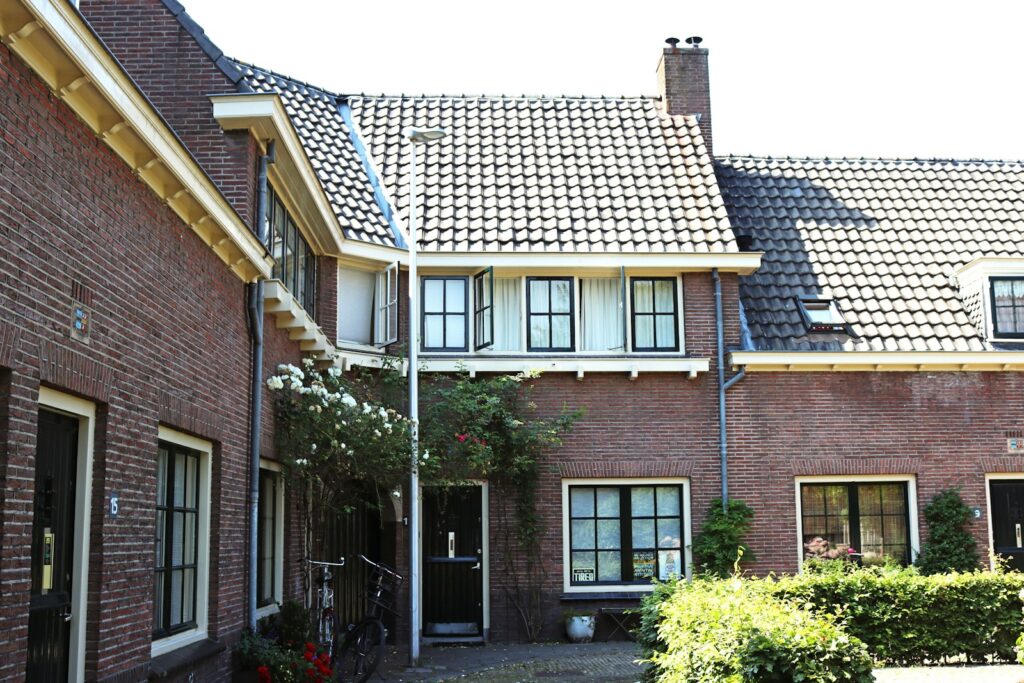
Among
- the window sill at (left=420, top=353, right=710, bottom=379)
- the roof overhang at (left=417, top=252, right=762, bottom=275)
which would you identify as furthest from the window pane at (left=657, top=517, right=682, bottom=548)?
the roof overhang at (left=417, top=252, right=762, bottom=275)

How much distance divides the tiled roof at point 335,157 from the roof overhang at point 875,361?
6.29m

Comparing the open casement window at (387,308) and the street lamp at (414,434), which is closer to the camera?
the street lamp at (414,434)

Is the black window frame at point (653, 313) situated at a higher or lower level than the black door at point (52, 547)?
higher

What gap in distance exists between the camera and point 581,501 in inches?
739

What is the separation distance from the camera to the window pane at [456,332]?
18.8 meters

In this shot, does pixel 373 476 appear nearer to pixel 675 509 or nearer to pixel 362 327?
pixel 362 327

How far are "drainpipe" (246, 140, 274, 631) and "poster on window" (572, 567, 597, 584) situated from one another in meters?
7.30

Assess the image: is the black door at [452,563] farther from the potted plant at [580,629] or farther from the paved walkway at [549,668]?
the potted plant at [580,629]

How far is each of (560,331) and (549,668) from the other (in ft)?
19.6

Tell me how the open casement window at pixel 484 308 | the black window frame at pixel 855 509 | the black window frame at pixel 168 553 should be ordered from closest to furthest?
the black window frame at pixel 168 553
the open casement window at pixel 484 308
the black window frame at pixel 855 509

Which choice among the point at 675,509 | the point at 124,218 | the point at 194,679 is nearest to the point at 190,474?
the point at 194,679

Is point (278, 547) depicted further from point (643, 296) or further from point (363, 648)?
point (643, 296)

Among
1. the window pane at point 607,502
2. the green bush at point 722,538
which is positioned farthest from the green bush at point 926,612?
the window pane at point 607,502

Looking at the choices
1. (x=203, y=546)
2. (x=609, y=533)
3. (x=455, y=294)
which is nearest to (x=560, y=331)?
(x=455, y=294)
